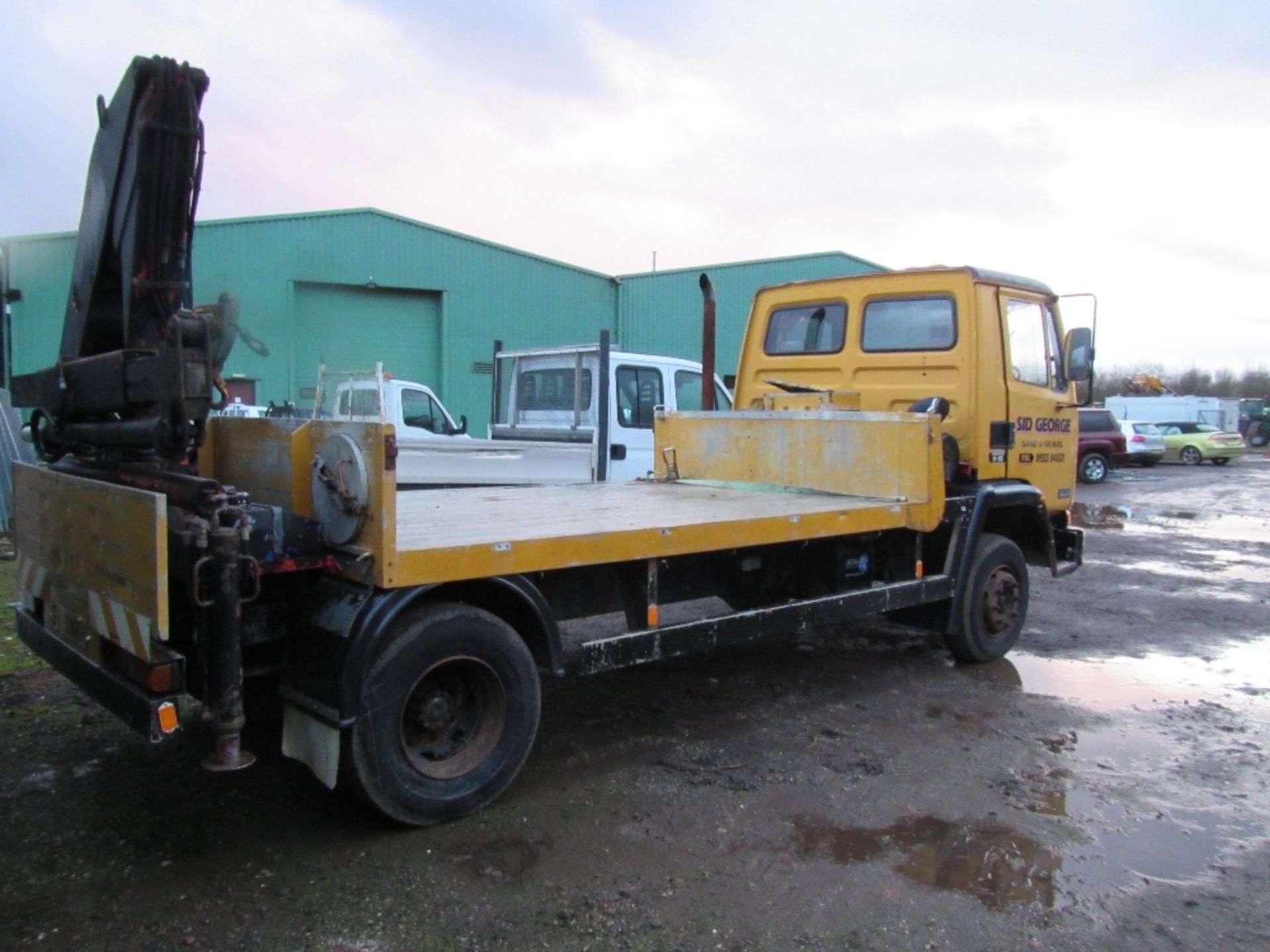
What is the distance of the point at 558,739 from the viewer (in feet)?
16.1

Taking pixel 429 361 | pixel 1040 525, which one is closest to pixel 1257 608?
pixel 1040 525

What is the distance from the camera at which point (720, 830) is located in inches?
155

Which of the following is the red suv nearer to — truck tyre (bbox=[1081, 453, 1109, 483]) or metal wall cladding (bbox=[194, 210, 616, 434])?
truck tyre (bbox=[1081, 453, 1109, 483])

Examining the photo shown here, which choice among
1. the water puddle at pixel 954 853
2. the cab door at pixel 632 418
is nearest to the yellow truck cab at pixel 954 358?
the cab door at pixel 632 418

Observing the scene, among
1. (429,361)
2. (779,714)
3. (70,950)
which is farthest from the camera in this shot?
(429,361)

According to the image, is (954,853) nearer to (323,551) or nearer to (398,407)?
(323,551)

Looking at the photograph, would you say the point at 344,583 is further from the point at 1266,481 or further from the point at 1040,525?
the point at 1266,481

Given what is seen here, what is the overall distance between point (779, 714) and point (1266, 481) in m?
23.9

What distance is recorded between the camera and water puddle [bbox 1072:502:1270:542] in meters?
14.0

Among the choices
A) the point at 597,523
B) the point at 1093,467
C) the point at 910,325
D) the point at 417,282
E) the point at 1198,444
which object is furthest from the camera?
the point at 1198,444

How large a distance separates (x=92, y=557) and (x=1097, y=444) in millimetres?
23452

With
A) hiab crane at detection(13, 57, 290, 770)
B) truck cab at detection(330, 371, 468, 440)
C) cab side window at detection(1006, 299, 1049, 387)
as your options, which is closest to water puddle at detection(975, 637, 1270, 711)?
cab side window at detection(1006, 299, 1049, 387)

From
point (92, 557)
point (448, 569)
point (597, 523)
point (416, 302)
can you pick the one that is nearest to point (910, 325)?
point (597, 523)

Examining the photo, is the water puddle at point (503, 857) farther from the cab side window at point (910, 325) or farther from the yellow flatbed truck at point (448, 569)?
the cab side window at point (910, 325)
